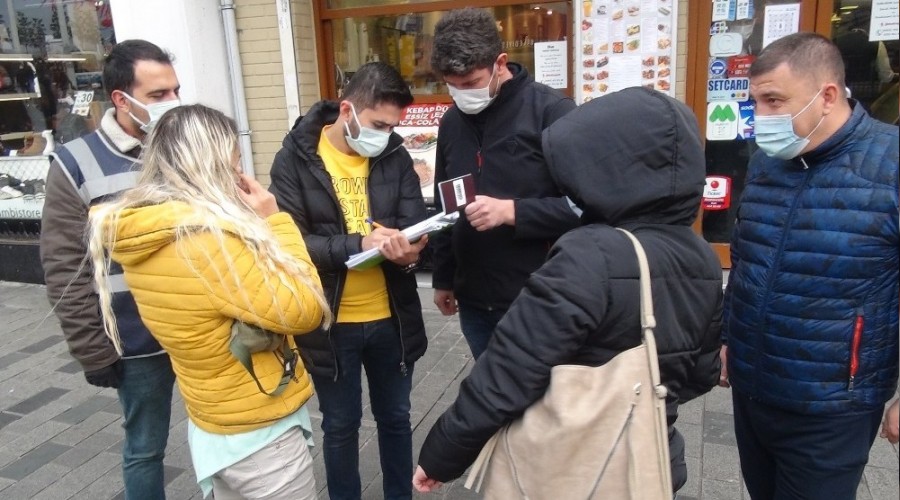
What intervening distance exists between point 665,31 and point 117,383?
4.27 meters

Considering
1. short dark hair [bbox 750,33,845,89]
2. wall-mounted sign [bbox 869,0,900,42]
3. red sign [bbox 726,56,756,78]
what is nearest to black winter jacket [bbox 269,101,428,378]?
short dark hair [bbox 750,33,845,89]

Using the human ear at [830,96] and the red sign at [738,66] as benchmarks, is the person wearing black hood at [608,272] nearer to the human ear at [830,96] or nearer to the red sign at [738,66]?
the human ear at [830,96]

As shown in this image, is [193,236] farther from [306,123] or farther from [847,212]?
[847,212]

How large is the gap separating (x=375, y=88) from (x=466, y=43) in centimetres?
37

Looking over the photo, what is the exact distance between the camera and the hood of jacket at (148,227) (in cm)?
175

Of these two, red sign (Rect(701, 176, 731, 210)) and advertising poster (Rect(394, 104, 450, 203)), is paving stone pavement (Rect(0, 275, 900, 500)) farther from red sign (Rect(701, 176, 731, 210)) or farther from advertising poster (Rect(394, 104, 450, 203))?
red sign (Rect(701, 176, 731, 210))

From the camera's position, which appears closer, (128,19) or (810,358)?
(810,358)

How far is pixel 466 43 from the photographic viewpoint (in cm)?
241

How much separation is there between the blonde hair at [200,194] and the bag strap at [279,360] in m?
0.15

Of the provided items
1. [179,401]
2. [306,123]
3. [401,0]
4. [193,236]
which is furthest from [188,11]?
[193,236]

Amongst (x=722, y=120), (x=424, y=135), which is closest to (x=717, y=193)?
(x=722, y=120)

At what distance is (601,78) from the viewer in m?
5.11

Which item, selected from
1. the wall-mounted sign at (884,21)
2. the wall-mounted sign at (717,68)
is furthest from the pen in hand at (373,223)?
the wall-mounted sign at (884,21)

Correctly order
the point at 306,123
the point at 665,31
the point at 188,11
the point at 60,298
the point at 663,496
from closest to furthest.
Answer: the point at 663,496
the point at 60,298
the point at 306,123
the point at 665,31
the point at 188,11
